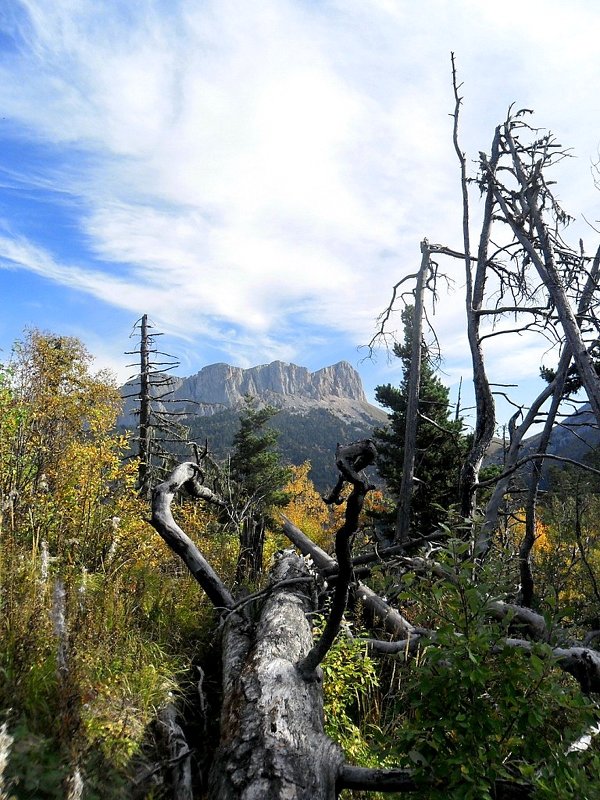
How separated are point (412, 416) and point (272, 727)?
6097mm

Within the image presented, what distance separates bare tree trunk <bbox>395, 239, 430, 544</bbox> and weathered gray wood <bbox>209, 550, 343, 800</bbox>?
3.76m

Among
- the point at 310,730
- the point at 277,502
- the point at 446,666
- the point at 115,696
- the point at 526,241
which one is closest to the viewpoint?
the point at 446,666

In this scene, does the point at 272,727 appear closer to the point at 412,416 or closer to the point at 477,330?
the point at 477,330

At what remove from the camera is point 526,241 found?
584cm

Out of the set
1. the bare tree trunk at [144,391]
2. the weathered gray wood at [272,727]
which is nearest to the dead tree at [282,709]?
the weathered gray wood at [272,727]

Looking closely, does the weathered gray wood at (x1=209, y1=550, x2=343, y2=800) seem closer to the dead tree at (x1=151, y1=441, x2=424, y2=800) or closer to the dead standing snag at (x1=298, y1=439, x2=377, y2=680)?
the dead tree at (x1=151, y1=441, x2=424, y2=800)

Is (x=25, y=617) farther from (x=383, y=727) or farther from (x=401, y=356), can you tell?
(x=401, y=356)

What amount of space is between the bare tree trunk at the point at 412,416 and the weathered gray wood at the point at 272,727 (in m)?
3.76

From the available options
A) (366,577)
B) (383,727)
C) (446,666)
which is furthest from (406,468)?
(446,666)

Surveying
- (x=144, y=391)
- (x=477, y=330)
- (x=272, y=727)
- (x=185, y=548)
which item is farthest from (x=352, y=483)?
(x=144, y=391)

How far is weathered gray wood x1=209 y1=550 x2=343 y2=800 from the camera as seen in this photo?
241 cm

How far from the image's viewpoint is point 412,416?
26.9 feet

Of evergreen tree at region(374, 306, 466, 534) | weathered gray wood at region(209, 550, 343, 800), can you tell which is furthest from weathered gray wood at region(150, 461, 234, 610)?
evergreen tree at region(374, 306, 466, 534)

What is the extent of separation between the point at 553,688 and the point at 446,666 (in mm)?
421
